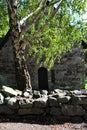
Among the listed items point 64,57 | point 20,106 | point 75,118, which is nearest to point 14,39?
point 20,106

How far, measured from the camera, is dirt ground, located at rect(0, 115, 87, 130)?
6.72 meters

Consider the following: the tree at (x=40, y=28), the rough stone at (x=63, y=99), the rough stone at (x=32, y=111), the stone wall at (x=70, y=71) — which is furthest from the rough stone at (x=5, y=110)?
the stone wall at (x=70, y=71)

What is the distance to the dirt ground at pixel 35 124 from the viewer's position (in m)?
6.72

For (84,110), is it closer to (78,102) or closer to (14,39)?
(78,102)

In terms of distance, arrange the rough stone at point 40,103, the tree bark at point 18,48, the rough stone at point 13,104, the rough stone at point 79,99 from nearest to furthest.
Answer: the rough stone at point 79,99
the rough stone at point 40,103
the rough stone at point 13,104
the tree bark at point 18,48

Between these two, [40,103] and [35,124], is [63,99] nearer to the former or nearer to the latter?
[40,103]

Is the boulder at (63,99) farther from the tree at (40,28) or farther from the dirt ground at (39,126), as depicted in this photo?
the tree at (40,28)

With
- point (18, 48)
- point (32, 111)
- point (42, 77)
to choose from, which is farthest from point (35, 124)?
point (42, 77)

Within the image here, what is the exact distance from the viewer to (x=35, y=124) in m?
6.97

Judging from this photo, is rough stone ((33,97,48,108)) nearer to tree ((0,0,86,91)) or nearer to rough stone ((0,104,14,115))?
rough stone ((0,104,14,115))

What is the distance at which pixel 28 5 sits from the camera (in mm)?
13711

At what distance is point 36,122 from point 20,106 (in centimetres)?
58

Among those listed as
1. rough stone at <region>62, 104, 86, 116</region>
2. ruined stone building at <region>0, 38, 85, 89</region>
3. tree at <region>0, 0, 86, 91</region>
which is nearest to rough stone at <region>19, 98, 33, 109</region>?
rough stone at <region>62, 104, 86, 116</region>

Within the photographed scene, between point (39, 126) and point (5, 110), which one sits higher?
point (5, 110)
